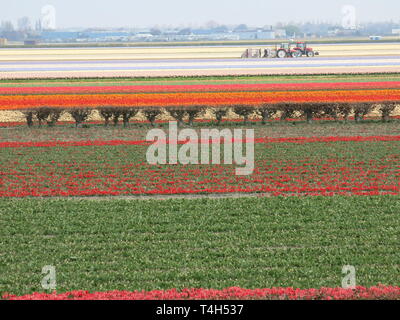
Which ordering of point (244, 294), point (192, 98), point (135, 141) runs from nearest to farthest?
point (244, 294), point (135, 141), point (192, 98)

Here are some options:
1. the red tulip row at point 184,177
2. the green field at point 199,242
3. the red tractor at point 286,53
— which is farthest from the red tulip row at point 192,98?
the red tractor at point 286,53

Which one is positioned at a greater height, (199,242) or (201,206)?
(199,242)

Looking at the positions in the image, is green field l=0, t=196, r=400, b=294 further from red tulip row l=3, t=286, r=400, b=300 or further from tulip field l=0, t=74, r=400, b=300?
red tulip row l=3, t=286, r=400, b=300

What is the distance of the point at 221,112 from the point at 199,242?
22111 millimetres

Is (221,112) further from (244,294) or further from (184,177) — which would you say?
(244,294)

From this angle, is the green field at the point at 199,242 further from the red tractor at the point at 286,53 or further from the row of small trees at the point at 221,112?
the red tractor at the point at 286,53

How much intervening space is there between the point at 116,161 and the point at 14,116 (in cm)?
1587

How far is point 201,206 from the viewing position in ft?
71.6

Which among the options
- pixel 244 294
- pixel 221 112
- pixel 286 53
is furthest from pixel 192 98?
pixel 286 53

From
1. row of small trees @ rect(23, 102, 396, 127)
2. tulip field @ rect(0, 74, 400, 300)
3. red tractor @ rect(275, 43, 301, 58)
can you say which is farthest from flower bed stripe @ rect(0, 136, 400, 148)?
red tractor @ rect(275, 43, 301, 58)

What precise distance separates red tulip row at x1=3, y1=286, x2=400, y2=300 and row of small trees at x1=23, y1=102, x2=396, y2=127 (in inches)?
1021

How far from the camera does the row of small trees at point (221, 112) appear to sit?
39.8 m

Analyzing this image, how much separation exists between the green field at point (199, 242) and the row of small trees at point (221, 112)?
57.0 ft
